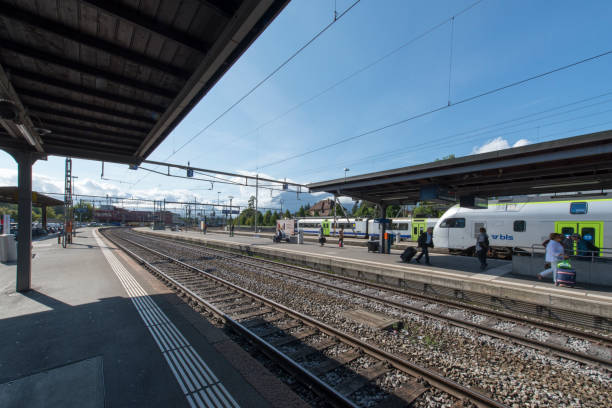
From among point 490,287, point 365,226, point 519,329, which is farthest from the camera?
point 365,226

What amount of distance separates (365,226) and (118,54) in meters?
30.6

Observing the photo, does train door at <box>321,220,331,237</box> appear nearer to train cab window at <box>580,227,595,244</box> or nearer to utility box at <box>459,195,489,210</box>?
utility box at <box>459,195,489,210</box>

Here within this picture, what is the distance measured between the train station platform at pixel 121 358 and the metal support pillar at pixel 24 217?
2.11ft

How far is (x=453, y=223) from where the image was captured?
692 inches

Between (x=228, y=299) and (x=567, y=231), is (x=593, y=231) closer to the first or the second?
(x=567, y=231)

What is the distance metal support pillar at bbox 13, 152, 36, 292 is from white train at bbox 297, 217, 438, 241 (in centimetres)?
1779

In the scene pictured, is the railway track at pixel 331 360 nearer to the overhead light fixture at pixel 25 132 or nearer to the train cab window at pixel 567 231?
the overhead light fixture at pixel 25 132

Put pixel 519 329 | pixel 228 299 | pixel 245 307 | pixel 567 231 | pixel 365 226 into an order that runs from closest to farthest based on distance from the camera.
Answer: pixel 519 329
pixel 245 307
pixel 228 299
pixel 567 231
pixel 365 226

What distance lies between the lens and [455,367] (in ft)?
13.8

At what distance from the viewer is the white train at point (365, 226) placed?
2766 centimetres

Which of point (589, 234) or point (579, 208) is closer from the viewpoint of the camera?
point (589, 234)

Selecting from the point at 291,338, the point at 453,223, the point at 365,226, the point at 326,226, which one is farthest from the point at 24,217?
the point at 326,226

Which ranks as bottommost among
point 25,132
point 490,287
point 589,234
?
point 490,287

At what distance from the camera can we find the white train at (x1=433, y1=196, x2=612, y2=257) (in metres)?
12.3
